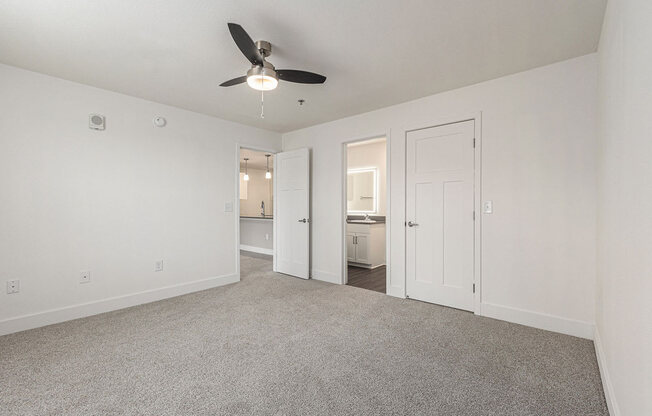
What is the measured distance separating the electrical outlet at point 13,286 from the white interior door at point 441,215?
4.03 meters

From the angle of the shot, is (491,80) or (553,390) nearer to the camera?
(553,390)

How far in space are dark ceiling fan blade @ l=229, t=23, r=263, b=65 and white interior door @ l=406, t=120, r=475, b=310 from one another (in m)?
2.12

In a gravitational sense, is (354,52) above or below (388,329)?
above

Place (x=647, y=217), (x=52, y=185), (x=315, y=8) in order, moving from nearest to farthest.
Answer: (x=647, y=217)
(x=315, y=8)
(x=52, y=185)

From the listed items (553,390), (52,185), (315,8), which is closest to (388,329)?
(553,390)

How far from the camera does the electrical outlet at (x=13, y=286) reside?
8.69 feet

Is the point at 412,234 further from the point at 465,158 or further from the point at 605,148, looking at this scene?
the point at 605,148

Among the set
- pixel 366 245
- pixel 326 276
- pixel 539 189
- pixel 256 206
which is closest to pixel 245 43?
pixel 539 189

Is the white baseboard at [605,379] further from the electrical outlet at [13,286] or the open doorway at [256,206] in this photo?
the electrical outlet at [13,286]

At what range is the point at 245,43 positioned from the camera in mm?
1925

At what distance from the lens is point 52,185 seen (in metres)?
2.87

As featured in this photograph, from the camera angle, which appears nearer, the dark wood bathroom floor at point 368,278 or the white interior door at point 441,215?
the white interior door at point 441,215

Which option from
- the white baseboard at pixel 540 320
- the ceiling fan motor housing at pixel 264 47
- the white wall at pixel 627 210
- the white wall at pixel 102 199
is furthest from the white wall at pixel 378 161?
the white wall at pixel 627 210

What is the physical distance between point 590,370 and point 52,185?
4.87 meters
